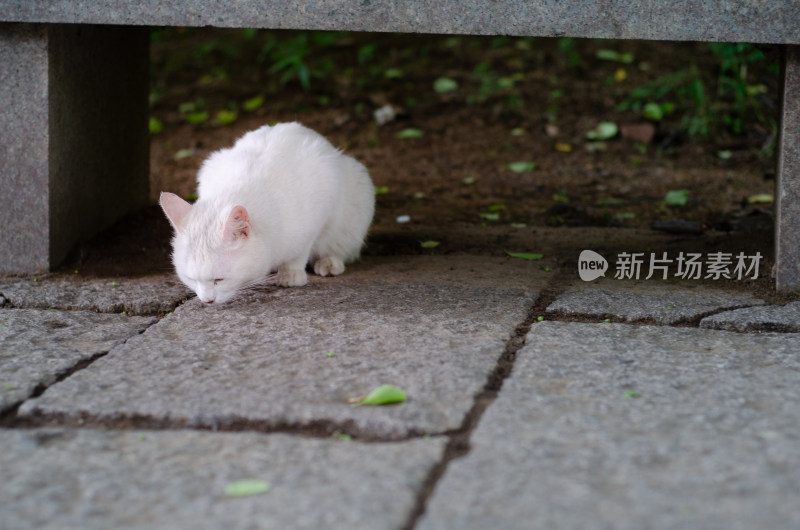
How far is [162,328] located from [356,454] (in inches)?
42.8

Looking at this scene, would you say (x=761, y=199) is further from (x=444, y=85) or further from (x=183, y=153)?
(x=183, y=153)

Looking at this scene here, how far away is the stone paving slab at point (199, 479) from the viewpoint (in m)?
1.56

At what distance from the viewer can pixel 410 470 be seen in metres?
1.71

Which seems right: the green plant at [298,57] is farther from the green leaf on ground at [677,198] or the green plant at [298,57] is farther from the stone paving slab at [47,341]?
Answer: the stone paving slab at [47,341]

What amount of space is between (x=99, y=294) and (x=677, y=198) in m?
3.06

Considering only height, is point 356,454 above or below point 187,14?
below

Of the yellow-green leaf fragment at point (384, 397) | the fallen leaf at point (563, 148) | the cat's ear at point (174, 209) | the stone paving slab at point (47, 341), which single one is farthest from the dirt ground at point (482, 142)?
the yellow-green leaf fragment at point (384, 397)

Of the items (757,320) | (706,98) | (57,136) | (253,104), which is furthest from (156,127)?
(757,320)

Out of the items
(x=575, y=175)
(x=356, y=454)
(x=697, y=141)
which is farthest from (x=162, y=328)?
(x=697, y=141)

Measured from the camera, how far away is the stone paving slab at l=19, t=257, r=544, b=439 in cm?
199

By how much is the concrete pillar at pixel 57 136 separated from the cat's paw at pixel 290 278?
2.83 ft

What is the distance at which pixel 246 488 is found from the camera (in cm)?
166

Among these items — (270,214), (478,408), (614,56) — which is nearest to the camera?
(478,408)

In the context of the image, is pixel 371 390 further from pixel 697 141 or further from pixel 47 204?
pixel 697 141
